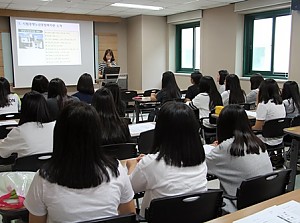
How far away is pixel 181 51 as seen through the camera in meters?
9.51

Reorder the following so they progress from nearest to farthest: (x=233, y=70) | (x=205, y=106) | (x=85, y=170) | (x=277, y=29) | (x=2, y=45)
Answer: (x=85, y=170) < (x=205, y=106) < (x=277, y=29) < (x=233, y=70) < (x=2, y=45)

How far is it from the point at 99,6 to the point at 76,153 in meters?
6.79

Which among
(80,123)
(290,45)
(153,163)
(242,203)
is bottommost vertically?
(242,203)

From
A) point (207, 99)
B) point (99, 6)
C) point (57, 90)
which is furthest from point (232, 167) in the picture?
point (99, 6)

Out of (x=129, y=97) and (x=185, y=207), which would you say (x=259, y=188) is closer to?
(x=185, y=207)

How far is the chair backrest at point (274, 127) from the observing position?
3.68 meters

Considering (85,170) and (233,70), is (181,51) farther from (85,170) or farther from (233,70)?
(85,170)

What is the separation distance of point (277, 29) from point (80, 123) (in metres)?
6.36

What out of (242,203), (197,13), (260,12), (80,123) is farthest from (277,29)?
(80,123)

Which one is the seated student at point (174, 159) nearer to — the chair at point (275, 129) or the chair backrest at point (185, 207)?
the chair backrest at point (185, 207)

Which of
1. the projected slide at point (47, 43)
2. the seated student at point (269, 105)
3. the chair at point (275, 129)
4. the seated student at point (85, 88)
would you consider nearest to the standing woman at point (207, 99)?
the seated student at point (269, 105)

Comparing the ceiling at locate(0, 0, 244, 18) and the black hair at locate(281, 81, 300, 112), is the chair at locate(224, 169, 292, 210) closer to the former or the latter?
the black hair at locate(281, 81, 300, 112)

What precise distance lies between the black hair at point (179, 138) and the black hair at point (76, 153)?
16.3 inches

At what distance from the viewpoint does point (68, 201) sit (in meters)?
1.37
